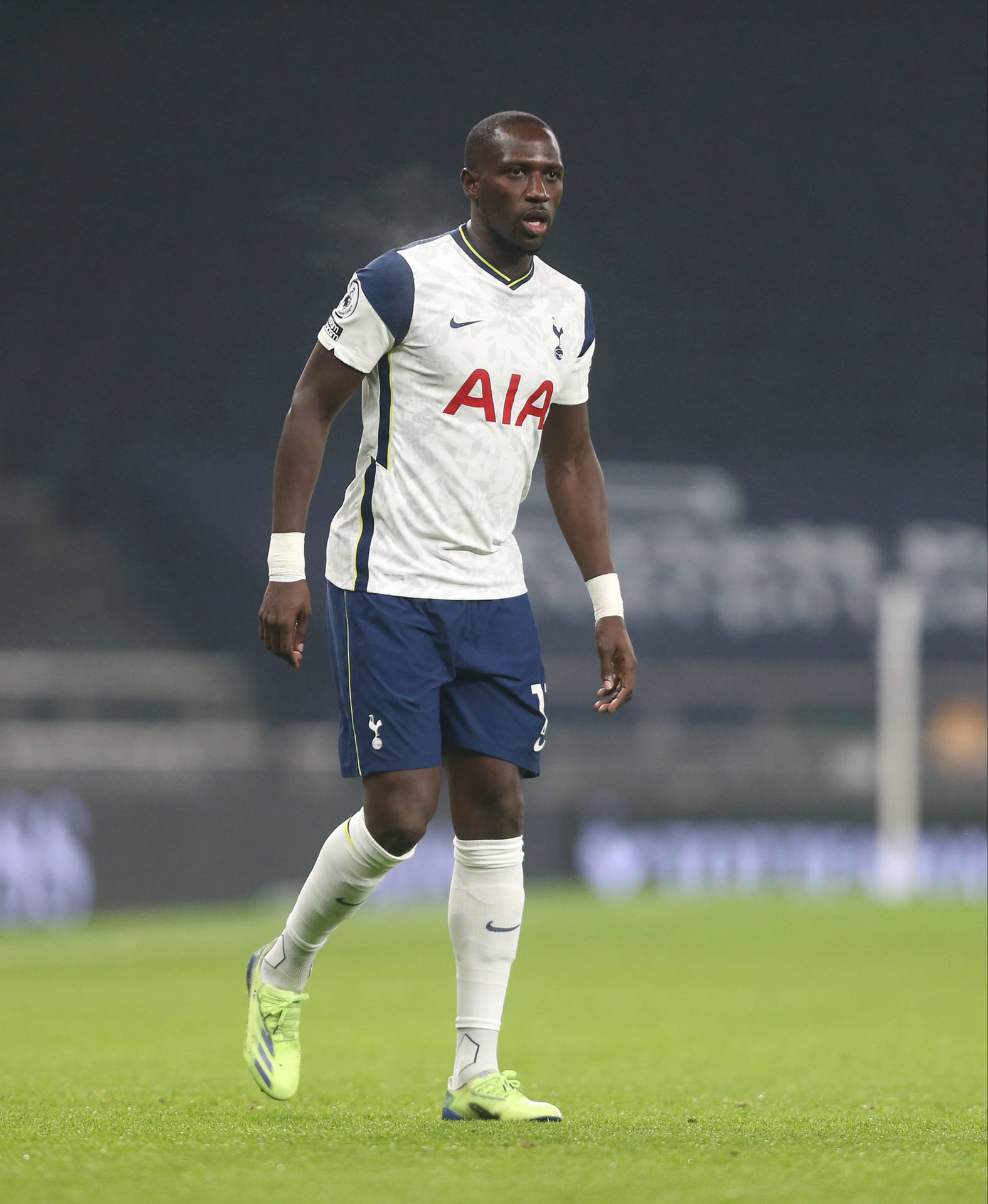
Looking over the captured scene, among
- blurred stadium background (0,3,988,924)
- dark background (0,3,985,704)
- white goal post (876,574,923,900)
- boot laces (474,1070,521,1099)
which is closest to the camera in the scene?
boot laces (474,1070,521,1099)

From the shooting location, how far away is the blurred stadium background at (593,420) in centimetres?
888

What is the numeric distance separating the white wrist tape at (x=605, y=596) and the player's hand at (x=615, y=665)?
0.02m

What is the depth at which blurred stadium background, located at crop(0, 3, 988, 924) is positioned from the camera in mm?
8883

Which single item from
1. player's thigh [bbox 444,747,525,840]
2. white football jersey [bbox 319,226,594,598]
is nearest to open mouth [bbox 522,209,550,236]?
white football jersey [bbox 319,226,594,598]

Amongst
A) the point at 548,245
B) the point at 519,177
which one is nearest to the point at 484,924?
the point at 519,177

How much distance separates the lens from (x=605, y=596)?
2902mm

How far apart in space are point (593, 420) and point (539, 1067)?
8.56m

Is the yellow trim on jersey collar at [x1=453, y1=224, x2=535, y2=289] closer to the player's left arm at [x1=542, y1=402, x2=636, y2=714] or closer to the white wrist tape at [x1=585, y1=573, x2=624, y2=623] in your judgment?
the player's left arm at [x1=542, y1=402, x2=636, y2=714]

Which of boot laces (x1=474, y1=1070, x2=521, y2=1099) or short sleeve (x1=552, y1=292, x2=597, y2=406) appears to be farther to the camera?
short sleeve (x1=552, y1=292, x2=597, y2=406)

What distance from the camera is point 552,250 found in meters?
9.89

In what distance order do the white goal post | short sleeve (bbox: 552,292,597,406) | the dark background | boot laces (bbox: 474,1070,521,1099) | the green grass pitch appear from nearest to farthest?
the green grass pitch, boot laces (bbox: 474,1070,521,1099), short sleeve (bbox: 552,292,597,406), the dark background, the white goal post

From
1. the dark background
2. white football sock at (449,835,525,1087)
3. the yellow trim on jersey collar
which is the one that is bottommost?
white football sock at (449,835,525,1087)

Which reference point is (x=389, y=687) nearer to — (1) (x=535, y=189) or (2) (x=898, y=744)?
(1) (x=535, y=189)

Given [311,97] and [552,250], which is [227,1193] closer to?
[311,97]
